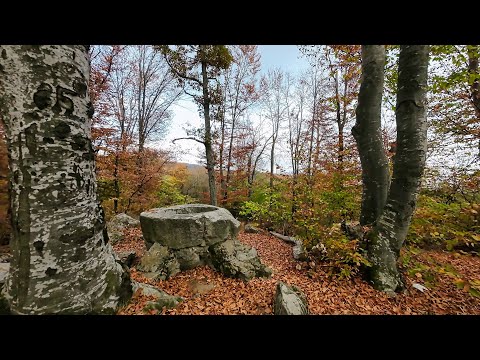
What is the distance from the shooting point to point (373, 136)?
3904mm

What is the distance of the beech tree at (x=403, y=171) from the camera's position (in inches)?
116

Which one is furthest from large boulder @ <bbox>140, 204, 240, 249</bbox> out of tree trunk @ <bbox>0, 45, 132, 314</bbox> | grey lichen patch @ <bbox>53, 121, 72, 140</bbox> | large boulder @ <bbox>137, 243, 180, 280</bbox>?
grey lichen patch @ <bbox>53, 121, 72, 140</bbox>

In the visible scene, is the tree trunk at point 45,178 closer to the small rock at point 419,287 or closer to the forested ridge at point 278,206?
the forested ridge at point 278,206

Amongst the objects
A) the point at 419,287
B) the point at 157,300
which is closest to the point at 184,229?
the point at 157,300

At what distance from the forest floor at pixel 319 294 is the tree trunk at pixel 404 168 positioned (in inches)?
12.4

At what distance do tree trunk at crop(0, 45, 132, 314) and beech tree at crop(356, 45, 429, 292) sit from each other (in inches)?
154

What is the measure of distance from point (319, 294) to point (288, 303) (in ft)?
2.89

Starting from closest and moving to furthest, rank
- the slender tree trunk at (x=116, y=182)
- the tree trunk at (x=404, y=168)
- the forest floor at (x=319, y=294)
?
the forest floor at (x=319, y=294), the tree trunk at (x=404, y=168), the slender tree trunk at (x=116, y=182)

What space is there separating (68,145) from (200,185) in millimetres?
15370

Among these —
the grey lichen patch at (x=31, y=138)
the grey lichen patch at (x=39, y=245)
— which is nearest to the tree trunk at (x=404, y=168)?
the grey lichen patch at (x=39, y=245)

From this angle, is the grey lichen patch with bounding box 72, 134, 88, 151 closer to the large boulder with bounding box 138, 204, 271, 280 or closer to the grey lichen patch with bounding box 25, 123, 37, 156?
the grey lichen patch with bounding box 25, 123, 37, 156
